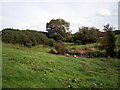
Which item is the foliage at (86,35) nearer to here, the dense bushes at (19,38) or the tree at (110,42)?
the dense bushes at (19,38)

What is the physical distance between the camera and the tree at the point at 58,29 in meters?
43.1

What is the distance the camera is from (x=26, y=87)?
18.5 ft

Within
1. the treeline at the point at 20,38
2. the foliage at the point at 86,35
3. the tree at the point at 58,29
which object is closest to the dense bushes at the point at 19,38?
the treeline at the point at 20,38

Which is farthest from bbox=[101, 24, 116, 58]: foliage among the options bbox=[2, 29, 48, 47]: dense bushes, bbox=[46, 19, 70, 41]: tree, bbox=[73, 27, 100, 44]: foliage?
bbox=[46, 19, 70, 41]: tree

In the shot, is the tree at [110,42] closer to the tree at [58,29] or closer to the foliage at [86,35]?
the foliage at [86,35]

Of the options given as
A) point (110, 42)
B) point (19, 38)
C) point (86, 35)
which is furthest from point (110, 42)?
point (86, 35)

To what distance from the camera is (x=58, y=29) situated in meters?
44.1

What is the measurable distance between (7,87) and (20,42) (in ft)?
65.6

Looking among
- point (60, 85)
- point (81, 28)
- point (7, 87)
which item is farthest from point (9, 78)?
point (81, 28)

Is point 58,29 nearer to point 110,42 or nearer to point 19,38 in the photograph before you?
point 19,38

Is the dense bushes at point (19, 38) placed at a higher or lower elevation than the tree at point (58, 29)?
lower

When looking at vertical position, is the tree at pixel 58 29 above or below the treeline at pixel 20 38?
above

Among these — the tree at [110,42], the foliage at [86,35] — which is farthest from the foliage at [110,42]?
the foliage at [86,35]

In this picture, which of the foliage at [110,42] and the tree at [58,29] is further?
the tree at [58,29]
